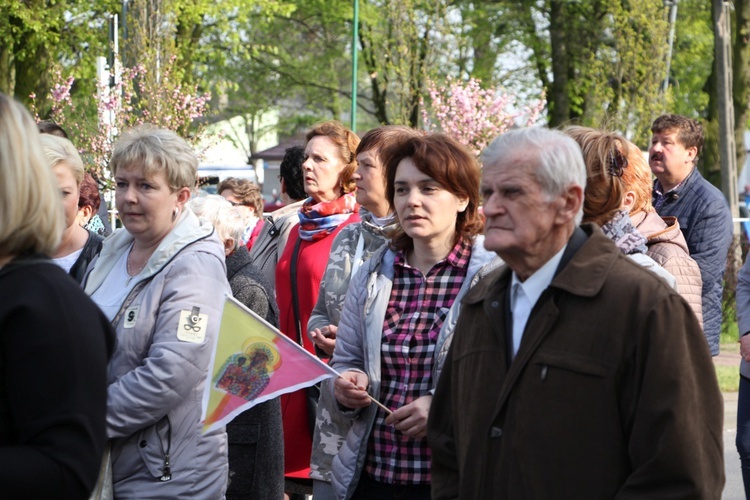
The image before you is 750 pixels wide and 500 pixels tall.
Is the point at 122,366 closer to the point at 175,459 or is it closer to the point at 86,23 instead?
the point at 175,459

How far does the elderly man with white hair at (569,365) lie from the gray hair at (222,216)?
9.54 ft

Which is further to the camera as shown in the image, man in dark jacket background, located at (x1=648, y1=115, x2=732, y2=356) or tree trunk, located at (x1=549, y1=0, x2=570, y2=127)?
tree trunk, located at (x1=549, y1=0, x2=570, y2=127)

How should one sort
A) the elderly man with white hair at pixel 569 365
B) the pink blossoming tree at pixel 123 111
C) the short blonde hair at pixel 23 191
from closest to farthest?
the short blonde hair at pixel 23 191 → the elderly man with white hair at pixel 569 365 → the pink blossoming tree at pixel 123 111

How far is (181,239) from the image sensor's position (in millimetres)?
4352

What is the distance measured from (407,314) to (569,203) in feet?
4.55

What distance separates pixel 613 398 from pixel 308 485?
3.48 metres

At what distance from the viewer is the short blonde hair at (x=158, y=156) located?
445cm

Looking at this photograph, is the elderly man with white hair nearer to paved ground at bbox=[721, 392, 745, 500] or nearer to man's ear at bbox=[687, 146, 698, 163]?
paved ground at bbox=[721, 392, 745, 500]

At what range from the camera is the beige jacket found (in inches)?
202

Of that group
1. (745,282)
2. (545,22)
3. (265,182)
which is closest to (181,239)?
(745,282)

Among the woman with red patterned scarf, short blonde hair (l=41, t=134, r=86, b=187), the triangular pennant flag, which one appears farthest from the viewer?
the woman with red patterned scarf

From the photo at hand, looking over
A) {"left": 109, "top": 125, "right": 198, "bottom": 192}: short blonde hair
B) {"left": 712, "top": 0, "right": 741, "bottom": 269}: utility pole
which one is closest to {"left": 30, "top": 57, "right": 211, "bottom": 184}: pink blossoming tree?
{"left": 712, "top": 0, "right": 741, "bottom": 269}: utility pole

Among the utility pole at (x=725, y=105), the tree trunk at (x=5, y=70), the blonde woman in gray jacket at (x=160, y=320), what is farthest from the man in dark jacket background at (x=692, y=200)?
the tree trunk at (x=5, y=70)

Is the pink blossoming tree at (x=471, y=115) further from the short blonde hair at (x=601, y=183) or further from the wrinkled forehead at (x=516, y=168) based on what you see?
the wrinkled forehead at (x=516, y=168)
